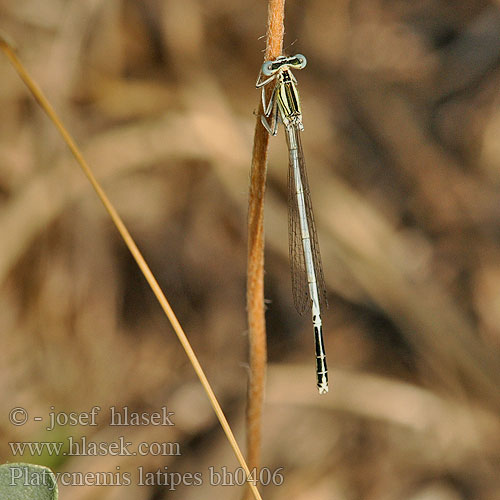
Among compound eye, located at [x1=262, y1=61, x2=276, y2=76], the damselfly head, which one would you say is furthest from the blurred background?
compound eye, located at [x1=262, y1=61, x2=276, y2=76]

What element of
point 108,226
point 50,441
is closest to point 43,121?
point 108,226

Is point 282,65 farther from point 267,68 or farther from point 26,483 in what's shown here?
point 26,483

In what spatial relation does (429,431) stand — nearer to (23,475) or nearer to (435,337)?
(435,337)

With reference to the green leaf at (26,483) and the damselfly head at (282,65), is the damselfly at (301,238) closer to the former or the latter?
the damselfly head at (282,65)

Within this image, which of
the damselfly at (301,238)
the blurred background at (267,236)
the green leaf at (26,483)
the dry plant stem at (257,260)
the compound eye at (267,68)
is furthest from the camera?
the blurred background at (267,236)

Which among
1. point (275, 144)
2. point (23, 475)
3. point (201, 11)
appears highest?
point (201, 11)

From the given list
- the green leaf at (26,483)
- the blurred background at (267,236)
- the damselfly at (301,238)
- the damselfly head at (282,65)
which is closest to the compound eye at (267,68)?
the damselfly head at (282,65)

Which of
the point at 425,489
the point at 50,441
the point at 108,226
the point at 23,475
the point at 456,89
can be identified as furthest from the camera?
the point at 456,89
